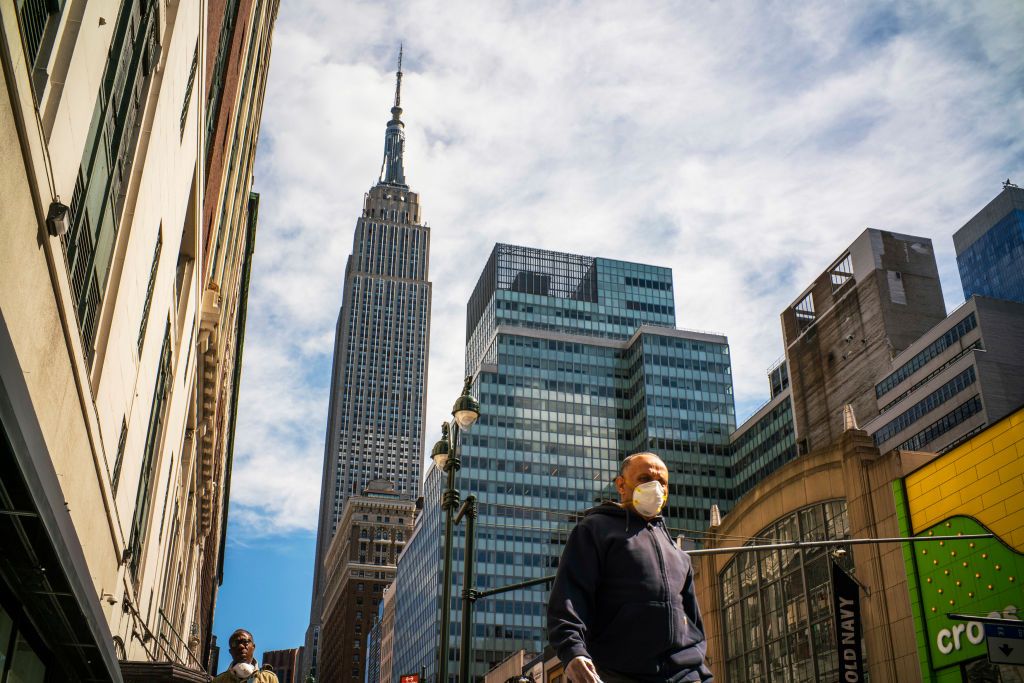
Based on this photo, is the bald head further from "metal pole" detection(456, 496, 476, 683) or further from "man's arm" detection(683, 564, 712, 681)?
"metal pole" detection(456, 496, 476, 683)

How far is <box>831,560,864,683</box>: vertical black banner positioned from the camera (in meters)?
30.9

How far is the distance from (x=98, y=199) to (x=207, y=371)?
25049mm

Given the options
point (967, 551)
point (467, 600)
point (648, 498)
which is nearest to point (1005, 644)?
point (967, 551)

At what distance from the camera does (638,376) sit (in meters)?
138

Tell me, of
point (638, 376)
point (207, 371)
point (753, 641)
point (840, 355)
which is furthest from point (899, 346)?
point (207, 371)

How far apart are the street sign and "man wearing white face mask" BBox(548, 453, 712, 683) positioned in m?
16.2

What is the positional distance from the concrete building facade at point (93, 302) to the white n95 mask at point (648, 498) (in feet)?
13.8

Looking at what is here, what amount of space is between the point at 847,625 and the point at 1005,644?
42.3ft

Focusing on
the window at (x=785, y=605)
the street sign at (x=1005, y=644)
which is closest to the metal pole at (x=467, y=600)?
the street sign at (x=1005, y=644)

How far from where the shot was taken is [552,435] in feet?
430

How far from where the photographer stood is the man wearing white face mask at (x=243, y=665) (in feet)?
29.8

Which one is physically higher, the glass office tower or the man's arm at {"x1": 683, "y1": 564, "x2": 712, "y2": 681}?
the glass office tower

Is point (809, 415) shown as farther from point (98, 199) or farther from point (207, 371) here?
point (98, 199)

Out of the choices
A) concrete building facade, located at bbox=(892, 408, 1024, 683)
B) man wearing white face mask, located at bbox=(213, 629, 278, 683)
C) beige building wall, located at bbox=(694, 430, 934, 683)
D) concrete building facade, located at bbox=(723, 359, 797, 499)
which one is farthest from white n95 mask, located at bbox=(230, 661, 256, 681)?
concrete building facade, located at bbox=(723, 359, 797, 499)
